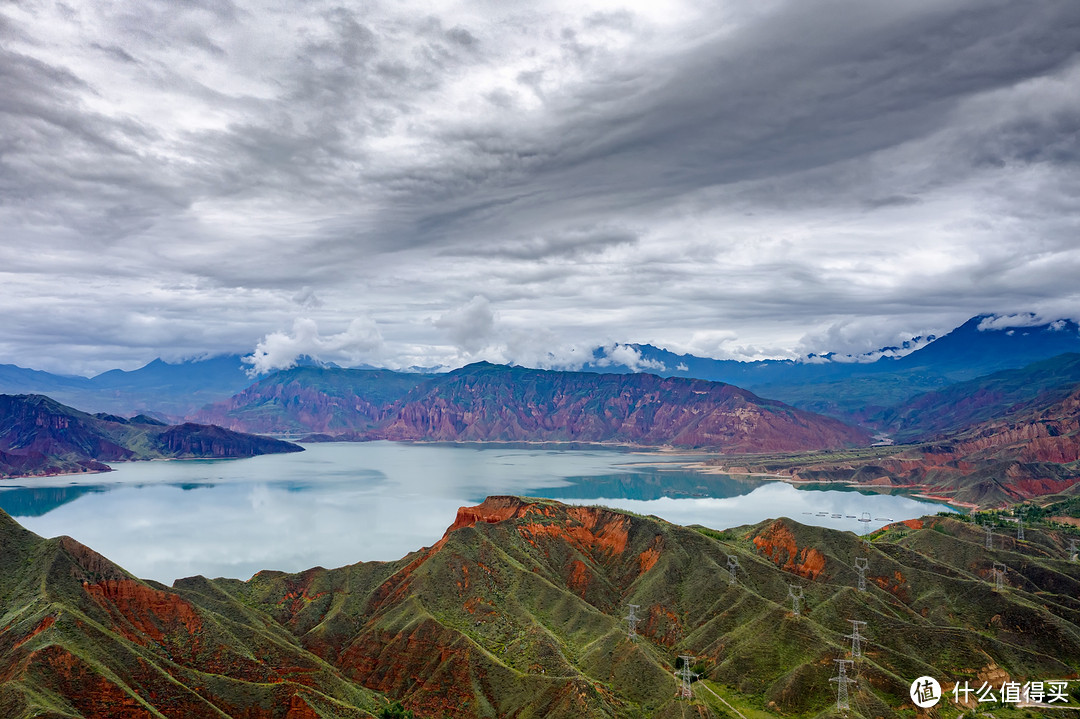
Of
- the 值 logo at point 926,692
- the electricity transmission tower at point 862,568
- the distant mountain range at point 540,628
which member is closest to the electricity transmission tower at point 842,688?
the distant mountain range at point 540,628

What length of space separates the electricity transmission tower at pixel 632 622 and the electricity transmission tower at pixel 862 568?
31689mm

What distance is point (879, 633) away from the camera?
9112cm

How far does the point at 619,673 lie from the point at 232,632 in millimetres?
45069

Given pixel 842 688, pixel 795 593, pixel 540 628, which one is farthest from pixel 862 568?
pixel 540 628

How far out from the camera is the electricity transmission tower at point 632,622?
91.0 metres

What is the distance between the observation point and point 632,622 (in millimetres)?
93688

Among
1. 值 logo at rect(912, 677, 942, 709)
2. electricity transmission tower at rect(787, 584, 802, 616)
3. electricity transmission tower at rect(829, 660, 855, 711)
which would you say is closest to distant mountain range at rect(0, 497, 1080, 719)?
electricity transmission tower at rect(787, 584, 802, 616)

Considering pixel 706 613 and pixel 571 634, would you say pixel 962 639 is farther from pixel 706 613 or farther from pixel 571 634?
A: pixel 571 634

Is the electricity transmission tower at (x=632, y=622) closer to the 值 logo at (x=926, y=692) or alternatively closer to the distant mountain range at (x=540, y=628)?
the distant mountain range at (x=540, y=628)

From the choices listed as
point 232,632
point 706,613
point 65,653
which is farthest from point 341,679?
point 706,613

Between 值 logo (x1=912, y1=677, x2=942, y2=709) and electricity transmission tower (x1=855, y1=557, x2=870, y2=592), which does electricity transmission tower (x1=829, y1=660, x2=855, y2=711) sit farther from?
electricity transmission tower (x1=855, y1=557, x2=870, y2=592)

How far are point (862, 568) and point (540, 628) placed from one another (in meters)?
51.0

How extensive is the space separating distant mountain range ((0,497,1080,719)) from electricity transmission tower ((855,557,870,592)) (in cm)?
89

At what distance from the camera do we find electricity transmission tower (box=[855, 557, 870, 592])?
10452 cm
